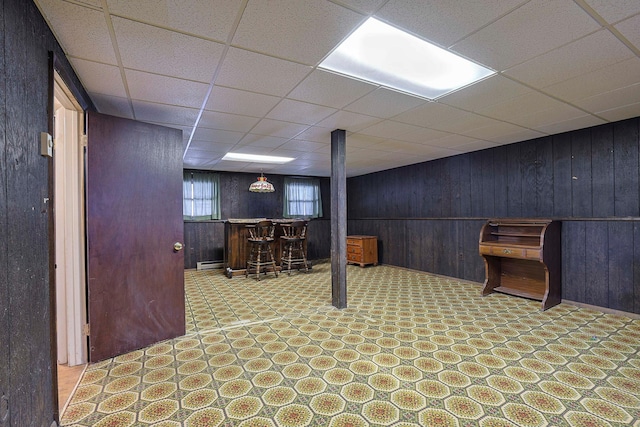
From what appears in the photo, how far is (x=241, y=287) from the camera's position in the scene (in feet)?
16.8

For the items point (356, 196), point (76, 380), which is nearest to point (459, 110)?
point (76, 380)

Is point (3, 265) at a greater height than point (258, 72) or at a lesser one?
lesser

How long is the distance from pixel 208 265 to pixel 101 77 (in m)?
5.27

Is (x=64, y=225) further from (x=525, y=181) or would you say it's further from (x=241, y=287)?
(x=525, y=181)

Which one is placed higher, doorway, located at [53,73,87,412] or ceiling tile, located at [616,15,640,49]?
ceiling tile, located at [616,15,640,49]

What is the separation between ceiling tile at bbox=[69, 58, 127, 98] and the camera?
6.98 ft

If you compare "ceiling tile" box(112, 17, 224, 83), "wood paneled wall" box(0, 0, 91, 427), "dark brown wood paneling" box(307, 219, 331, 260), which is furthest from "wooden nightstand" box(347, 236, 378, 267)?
"wood paneled wall" box(0, 0, 91, 427)

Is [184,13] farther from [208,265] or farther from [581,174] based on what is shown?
[208,265]

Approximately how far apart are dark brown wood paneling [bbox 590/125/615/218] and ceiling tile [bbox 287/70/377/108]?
3.32m

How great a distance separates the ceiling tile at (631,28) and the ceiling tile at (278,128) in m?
2.77

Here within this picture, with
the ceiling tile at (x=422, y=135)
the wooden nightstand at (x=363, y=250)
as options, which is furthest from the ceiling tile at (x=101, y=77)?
the wooden nightstand at (x=363, y=250)

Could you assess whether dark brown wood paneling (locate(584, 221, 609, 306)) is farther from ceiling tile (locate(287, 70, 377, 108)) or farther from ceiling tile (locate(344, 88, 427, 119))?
ceiling tile (locate(287, 70, 377, 108))

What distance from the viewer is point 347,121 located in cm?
352

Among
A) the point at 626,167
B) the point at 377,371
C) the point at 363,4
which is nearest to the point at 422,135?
the point at 626,167
